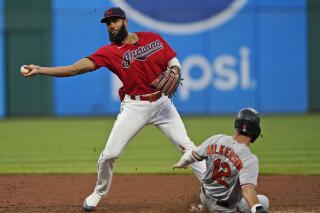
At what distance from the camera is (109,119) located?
21094mm

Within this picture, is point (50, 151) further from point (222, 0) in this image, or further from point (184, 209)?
point (222, 0)

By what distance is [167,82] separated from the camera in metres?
6.97

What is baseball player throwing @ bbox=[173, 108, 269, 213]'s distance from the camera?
552cm

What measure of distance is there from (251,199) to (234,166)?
1.11 ft

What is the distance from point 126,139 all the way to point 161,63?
0.84 m

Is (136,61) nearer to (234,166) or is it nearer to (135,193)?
(234,166)

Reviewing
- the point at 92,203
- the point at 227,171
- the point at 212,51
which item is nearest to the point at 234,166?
the point at 227,171

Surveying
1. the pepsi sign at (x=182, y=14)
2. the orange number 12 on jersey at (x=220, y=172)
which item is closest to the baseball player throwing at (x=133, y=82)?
the orange number 12 on jersey at (x=220, y=172)

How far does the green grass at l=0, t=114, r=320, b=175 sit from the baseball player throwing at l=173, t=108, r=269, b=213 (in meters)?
4.49

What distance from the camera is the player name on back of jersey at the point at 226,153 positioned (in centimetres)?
559

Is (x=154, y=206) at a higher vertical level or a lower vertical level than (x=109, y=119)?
higher

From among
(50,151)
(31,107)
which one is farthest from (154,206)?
(31,107)

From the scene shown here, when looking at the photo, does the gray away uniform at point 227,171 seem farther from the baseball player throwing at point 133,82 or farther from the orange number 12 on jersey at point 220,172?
the baseball player throwing at point 133,82

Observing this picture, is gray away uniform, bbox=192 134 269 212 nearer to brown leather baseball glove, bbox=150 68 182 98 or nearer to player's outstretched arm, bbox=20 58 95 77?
brown leather baseball glove, bbox=150 68 182 98
